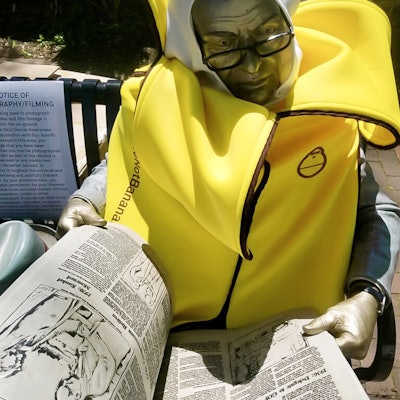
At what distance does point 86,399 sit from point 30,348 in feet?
0.36

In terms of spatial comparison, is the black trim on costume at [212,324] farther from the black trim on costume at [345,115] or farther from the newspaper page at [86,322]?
the black trim on costume at [345,115]

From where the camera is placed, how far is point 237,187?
899 millimetres

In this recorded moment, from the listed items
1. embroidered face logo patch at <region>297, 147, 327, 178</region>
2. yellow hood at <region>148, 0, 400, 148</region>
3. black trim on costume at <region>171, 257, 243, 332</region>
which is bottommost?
black trim on costume at <region>171, 257, 243, 332</region>

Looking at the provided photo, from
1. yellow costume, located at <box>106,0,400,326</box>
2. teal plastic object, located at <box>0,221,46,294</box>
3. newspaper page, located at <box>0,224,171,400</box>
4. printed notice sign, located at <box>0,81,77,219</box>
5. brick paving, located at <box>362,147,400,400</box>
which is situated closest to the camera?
newspaper page, located at <box>0,224,171,400</box>

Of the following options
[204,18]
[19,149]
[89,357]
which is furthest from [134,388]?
[19,149]

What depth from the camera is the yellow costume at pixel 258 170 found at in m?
0.96

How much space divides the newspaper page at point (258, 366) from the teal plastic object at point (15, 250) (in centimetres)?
31

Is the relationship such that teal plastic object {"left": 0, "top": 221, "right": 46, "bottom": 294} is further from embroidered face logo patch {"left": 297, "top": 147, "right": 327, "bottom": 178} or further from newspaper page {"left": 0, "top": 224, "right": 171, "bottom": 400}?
embroidered face logo patch {"left": 297, "top": 147, "right": 327, "bottom": 178}

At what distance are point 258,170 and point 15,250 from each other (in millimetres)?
510

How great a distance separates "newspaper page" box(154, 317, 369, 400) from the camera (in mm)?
921

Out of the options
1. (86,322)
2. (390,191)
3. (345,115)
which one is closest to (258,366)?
(86,322)

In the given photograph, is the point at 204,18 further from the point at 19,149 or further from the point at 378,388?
the point at 378,388

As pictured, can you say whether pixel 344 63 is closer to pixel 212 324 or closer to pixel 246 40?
pixel 246 40

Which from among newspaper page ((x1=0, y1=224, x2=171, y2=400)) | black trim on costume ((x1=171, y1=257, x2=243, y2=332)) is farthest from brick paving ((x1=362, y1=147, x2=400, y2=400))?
newspaper page ((x1=0, y1=224, x2=171, y2=400))
